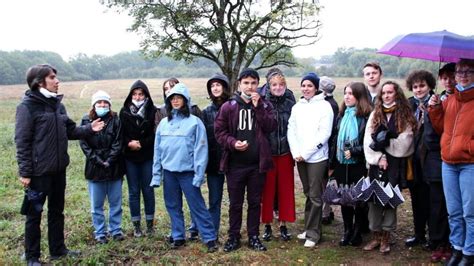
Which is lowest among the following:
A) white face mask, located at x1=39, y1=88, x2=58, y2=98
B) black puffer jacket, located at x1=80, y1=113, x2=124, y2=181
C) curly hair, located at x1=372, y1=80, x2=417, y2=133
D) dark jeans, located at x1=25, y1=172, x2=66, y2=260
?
dark jeans, located at x1=25, y1=172, x2=66, y2=260

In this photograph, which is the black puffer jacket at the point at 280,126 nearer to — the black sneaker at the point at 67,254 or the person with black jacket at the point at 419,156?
the person with black jacket at the point at 419,156

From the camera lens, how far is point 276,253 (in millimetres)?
5305

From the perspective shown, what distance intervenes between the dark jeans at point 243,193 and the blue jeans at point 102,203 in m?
1.52

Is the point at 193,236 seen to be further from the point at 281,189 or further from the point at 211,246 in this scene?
the point at 281,189

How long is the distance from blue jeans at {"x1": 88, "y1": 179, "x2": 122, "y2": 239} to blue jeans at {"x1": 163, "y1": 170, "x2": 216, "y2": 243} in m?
0.69

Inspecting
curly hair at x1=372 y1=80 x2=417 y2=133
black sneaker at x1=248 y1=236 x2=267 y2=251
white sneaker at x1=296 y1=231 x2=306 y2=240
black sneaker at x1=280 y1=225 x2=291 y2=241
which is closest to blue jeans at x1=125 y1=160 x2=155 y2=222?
black sneaker at x1=248 y1=236 x2=267 y2=251

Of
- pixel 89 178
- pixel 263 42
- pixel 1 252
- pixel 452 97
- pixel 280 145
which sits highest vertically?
pixel 263 42

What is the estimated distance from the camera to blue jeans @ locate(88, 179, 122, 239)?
18.3ft

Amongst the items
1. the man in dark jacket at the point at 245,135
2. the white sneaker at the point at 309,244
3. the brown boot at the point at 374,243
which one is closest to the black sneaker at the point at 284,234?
the white sneaker at the point at 309,244

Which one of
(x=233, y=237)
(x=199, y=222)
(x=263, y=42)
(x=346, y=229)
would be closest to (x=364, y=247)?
(x=346, y=229)

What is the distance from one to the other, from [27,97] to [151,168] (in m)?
1.76

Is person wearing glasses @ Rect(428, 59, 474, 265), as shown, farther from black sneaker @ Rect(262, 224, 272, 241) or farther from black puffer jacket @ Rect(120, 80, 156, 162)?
black puffer jacket @ Rect(120, 80, 156, 162)

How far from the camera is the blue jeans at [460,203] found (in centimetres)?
435

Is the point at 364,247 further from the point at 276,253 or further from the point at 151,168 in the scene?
the point at 151,168
